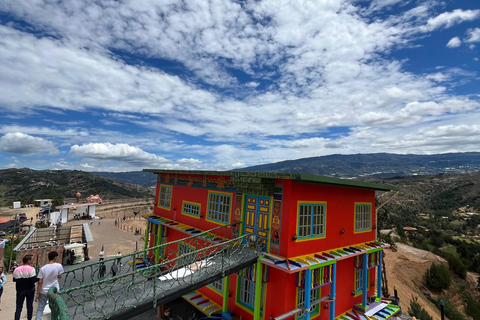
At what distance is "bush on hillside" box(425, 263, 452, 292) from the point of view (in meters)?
25.0

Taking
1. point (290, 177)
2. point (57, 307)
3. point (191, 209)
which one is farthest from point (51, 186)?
point (290, 177)

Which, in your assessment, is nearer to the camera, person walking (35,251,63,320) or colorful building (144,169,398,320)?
person walking (35,251,63,320)

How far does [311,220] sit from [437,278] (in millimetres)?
24825

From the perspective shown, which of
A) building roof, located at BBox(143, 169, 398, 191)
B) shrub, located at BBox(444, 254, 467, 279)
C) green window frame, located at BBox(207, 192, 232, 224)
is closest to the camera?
building roof, located at BBox(143, 169, 398, 191)

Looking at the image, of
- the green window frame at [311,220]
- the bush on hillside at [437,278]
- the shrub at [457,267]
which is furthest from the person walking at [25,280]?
the shrub at [457,267]

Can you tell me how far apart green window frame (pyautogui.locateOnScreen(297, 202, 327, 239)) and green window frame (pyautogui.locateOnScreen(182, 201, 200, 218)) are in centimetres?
638

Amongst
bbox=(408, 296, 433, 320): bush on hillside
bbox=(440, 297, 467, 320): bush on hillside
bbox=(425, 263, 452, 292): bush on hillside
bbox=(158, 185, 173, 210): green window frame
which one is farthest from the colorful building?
bbox=(425, 263, 452, 292): bush on hillside

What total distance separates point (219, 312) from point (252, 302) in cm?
226

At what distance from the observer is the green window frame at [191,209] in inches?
560

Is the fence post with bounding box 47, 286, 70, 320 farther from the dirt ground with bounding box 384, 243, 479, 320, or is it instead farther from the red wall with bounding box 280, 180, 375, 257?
the dirt ground with bounding box 384, 243, 479, 320

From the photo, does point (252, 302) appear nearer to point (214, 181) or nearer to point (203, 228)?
point (203, 228)

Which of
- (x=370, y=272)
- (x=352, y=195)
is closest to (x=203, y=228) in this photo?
(x=352, y=195)

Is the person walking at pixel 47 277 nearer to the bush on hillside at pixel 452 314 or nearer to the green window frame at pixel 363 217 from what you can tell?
the green window frame at pixel 363 217

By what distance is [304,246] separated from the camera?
9.93 meters
